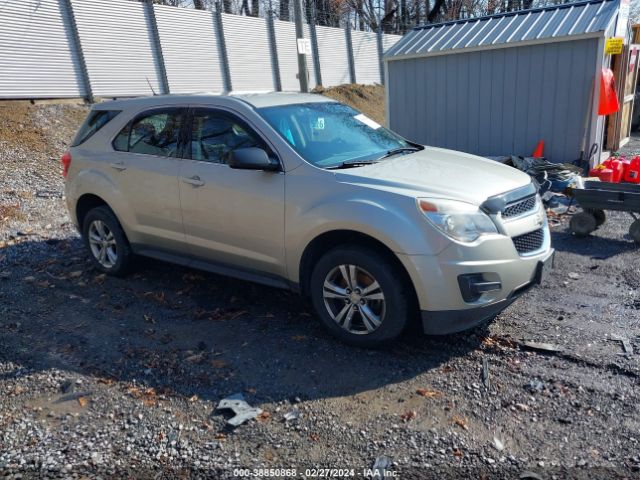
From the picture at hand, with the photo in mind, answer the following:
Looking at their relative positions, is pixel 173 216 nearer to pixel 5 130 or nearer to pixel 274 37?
pixel 5 130

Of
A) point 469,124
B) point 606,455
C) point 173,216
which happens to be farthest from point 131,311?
point 469,124

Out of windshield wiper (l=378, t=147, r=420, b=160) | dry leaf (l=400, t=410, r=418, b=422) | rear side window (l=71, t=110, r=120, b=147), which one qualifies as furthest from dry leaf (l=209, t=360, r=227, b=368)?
rear side window (l=71, t=110, r=120, b=147)

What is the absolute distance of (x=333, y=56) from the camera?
24672 mm

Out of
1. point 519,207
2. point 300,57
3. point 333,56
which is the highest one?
point 300,57

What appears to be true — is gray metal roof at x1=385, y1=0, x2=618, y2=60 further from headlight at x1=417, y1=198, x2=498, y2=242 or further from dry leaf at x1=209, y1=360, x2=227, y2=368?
dry leaf at x1=209, y1=360, x2=227, y2=368

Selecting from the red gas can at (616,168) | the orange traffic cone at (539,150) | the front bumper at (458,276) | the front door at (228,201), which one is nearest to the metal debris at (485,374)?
the front bumper at (458,276)

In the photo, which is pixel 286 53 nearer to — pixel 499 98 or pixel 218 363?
pixel 499 98

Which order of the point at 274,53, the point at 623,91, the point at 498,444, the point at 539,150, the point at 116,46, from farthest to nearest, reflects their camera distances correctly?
the point at 274,53 → the point at 116,46 → the point at 623,91 → the point at 539,150 → the point at 498,444

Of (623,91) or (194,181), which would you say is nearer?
(194,181)

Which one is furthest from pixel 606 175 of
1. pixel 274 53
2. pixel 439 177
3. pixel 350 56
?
pixel 350 56

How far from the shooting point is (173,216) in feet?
16.2

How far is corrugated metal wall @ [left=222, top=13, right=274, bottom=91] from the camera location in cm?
1962

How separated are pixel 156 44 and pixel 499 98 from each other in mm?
11287

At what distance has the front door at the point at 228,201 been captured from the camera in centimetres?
427
